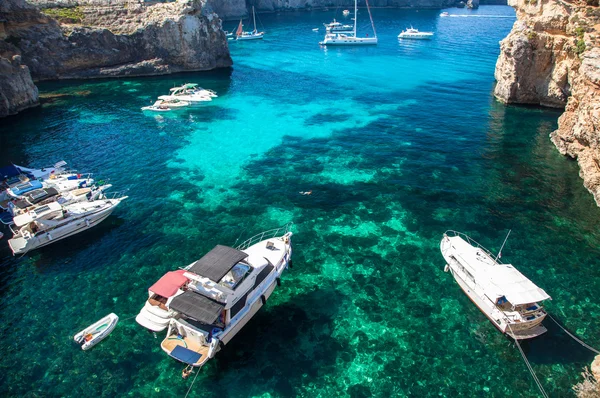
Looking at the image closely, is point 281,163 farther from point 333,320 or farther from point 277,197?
point 333,320

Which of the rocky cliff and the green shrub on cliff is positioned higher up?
the green shrub on cliff

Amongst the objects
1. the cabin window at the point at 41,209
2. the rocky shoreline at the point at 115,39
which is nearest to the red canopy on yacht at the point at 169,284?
the cabin window at the point at 41,209

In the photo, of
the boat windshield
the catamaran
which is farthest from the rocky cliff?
the boat windshield

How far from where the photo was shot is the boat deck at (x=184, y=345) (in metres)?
24.4

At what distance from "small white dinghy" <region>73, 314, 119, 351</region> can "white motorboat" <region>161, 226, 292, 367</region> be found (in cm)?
530

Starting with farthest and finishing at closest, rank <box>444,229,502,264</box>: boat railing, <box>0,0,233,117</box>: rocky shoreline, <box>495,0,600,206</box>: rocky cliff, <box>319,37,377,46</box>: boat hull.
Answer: <box>319,37,377,46</box>: boat hull < <box>0,0,233,117</box>: rocky shoreline < <box>495,0,600,206</box>: rocky cliff < <box>444,229,502,264</box>: boat railing

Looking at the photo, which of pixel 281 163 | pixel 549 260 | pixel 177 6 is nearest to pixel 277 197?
pixel 281 163

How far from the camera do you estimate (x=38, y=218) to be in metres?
36.0

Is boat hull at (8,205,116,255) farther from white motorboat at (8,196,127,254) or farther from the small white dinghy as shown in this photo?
the small white dinghy

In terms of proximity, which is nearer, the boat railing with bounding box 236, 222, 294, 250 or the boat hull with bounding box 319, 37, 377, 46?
the boat railing with bounding box 236, 222, 294, 250

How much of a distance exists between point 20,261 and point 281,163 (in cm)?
3081

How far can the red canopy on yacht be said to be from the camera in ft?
89.8

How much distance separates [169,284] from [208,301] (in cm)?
430

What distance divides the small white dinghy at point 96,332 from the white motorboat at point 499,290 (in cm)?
2742
